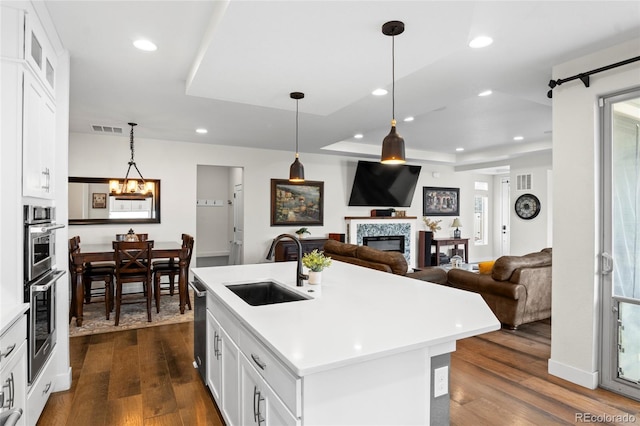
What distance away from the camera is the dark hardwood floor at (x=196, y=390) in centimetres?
238

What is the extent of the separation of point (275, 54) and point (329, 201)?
18.0 feet

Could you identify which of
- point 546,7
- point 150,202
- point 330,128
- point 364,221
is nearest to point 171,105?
point 330,128

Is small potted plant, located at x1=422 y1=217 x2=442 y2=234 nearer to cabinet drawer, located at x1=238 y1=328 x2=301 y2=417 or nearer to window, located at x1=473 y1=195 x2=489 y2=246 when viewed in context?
window, located at x1=473 y1=195 x2=489 y2=246

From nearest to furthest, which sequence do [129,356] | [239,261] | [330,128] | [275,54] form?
[275,54] → [129,356] → [330,128] → [239,261]

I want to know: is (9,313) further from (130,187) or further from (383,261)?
(130,187)

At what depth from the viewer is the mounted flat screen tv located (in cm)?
793

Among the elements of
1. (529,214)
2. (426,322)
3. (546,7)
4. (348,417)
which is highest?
(546,7)

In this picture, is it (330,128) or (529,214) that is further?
(529,214)

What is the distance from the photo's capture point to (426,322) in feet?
5.48

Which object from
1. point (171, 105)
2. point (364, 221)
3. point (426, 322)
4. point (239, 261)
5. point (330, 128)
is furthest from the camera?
point (364, 221)

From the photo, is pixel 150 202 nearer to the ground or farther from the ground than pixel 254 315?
farther from the ground

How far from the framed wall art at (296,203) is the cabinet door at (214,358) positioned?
452 cm

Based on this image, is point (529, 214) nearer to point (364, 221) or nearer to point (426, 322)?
point (364, 221)

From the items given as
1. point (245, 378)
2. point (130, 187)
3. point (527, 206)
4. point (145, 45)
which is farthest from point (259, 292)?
point (527, 206)
